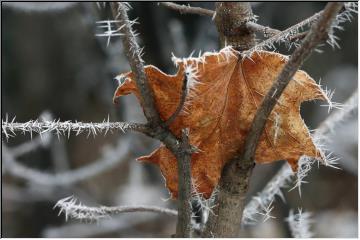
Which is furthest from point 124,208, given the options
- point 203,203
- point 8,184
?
point 8,184

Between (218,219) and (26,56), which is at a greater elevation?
(26,56)

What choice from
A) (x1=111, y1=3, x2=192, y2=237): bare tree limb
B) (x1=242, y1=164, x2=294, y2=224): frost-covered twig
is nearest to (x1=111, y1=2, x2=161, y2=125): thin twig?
(x1=111, y1=3, x2=192, y2=237): bare tree limb

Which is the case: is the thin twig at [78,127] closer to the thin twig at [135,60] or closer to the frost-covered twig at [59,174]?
the thin twig at [135,60]

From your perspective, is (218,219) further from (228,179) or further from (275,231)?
(275,231)

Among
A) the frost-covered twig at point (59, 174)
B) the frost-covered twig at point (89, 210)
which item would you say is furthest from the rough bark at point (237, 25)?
the frost-covered twig at point (59, 174)

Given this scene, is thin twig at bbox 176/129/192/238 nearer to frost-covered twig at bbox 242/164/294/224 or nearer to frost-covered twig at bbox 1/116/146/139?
frost-covered twig at bbox 1/116/146/139

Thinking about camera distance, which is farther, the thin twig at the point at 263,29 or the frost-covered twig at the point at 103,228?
the frost-covered twig at the point at 103,228

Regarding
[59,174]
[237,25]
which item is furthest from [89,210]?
[59,174]

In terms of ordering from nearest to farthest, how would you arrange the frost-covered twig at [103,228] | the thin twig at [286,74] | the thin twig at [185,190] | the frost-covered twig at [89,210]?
the thin twig at [286,74] → the thin twig at [185,190] → the frost-covered twig at [89,210] → the frost-covered twig at [103,228]

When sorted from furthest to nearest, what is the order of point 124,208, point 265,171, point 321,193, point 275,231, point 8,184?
point 321,193, point 275,231, point 8,184, point 265,171, point 124,208
